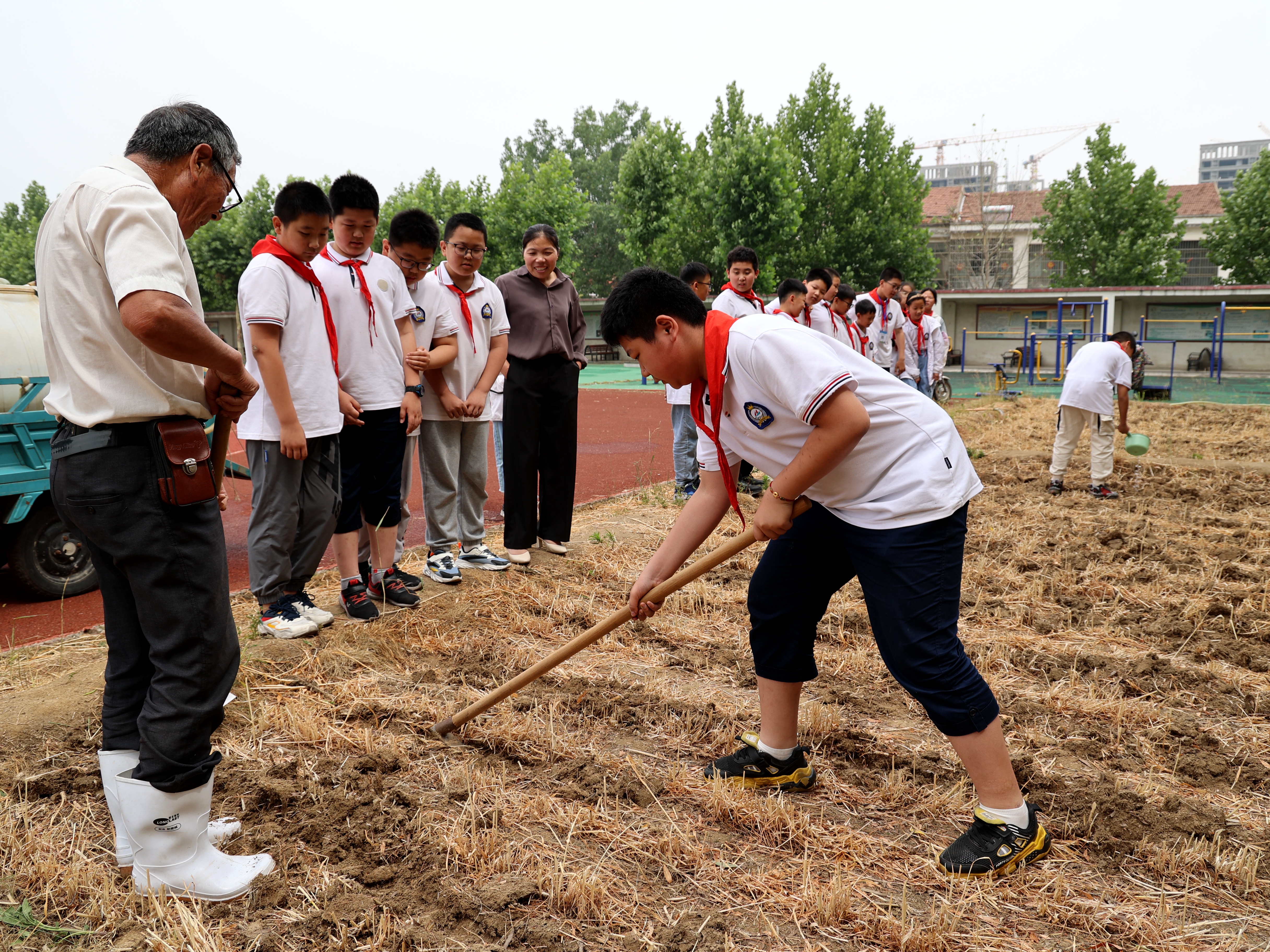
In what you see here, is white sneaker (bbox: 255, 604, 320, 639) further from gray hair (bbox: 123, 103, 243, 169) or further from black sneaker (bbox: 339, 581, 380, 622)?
gray hair (bbox: 123, 103, 243, 169)

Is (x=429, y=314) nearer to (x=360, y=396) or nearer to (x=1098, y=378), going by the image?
(x=360, y=396)

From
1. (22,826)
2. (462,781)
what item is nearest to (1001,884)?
(462,781)

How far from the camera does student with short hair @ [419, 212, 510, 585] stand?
192 inches

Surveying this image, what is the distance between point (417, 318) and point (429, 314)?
0.34 feet

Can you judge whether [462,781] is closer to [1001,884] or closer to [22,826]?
[22,826]

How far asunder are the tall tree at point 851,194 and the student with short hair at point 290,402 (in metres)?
28.9

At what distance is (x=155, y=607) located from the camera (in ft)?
7.07

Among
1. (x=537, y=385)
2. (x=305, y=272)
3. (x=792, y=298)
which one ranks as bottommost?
(x=537, y=385)

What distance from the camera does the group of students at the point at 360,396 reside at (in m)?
3.74

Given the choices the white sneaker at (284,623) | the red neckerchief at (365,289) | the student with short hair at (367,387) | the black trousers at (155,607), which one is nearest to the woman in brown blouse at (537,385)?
the student with short hair at (367,387)

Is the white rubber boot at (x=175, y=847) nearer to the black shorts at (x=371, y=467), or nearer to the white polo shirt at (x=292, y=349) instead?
the white polo shirt at (x=292, y=349)

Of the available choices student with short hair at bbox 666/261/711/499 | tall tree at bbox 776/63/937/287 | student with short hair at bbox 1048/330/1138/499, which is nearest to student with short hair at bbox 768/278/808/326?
student with short hair at bbox 666/261/711/499

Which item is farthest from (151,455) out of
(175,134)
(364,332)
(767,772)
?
(364,332)

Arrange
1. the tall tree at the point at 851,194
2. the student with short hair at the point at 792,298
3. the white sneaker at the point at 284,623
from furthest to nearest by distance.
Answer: the tall tree at the point at 851,194 → the student with short hair at the point at 792,298 → the white sneaker at the point at 284,623
